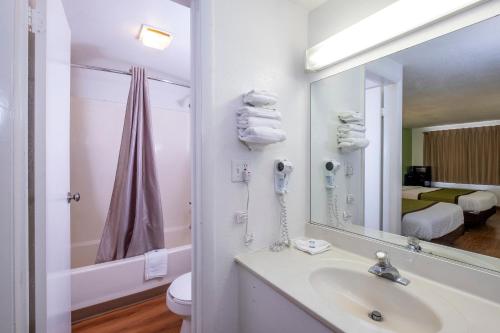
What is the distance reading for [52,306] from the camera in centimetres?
99

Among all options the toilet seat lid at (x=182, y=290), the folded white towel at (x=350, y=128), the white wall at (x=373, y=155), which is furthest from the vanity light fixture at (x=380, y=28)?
Answer: the toilet seat lid at (x=182, y=290)

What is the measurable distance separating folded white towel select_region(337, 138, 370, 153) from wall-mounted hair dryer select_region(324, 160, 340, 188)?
0.10 metres

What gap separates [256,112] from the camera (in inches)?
43.7

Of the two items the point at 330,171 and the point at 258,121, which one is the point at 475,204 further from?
the point at 258,121

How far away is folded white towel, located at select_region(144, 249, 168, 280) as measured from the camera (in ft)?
6.23

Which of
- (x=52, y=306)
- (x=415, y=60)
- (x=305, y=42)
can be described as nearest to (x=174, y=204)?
(x=52, y=306)

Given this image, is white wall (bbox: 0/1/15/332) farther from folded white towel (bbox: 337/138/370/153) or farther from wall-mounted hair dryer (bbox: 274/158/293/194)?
folded white towel (bbox: 337/138/370/153)

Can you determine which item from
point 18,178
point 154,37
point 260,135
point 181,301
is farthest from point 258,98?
point 154,37

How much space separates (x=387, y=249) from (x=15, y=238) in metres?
1.46

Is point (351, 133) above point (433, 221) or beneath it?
above

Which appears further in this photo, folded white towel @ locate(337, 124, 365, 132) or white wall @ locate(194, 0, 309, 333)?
folded white towel @ locate(337, 124, 365, 132)

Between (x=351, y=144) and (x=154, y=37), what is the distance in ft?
5.82

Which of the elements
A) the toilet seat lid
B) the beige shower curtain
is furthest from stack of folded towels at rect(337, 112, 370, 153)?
the beige shower curtain

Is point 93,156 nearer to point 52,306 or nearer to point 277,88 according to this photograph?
point 52,306
